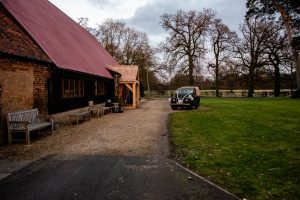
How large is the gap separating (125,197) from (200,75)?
4405 centimetres

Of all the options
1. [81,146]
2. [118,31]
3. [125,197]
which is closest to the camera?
[125,197]

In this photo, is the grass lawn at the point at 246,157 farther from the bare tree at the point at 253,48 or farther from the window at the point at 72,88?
the bare tree at the point at 253,48

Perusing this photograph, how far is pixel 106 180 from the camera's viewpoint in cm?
561

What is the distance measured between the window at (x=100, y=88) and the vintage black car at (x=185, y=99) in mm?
5709

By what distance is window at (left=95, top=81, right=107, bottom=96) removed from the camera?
826 inches

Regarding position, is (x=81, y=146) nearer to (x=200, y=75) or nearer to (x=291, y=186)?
(x=291, y=186)

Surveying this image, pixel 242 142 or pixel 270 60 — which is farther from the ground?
pixel 270 60

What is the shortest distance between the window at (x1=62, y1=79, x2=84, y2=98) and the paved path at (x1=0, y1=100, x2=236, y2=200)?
760 cm

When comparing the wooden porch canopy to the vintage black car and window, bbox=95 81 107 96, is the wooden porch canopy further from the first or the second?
the vintage black car

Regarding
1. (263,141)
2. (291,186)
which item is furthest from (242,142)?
(291,186)

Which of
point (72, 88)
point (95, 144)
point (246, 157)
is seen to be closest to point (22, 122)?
point (95, 144)

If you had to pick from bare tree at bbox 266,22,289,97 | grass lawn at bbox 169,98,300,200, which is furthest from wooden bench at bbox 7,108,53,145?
bare tree at bbox 266,22,289,97

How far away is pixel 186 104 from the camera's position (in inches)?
890

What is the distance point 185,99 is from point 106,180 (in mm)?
17499
